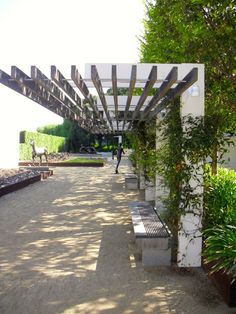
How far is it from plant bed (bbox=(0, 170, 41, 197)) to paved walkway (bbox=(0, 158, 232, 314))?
9.55 ft

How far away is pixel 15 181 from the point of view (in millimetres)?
13266

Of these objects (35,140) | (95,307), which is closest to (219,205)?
(95,307)

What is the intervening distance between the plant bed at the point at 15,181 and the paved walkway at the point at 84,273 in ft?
9.55

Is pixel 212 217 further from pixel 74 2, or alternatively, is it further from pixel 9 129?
pixel 9 129

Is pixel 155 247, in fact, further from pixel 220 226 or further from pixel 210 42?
pixel 210 42

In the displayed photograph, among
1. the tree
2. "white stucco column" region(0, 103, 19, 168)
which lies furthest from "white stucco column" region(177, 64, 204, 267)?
"white stucco column" region(0, 103, 19, 168)

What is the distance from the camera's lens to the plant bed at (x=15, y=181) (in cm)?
1190

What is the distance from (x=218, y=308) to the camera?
157 inches

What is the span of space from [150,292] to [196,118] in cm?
239

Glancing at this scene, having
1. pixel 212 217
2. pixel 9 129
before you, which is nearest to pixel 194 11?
pixel 212 217

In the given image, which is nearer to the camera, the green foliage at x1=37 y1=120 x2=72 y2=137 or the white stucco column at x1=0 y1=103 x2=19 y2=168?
the white stucco column at x1=0 y1=103 x2=19 y2=168

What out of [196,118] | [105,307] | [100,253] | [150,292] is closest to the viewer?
[105,307]

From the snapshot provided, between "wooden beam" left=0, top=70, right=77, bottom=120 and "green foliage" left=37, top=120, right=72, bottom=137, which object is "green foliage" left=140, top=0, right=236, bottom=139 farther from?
"green foliage" left=37, top=120, right=72, bottom=137

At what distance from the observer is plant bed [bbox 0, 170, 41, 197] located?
39.0 feet
